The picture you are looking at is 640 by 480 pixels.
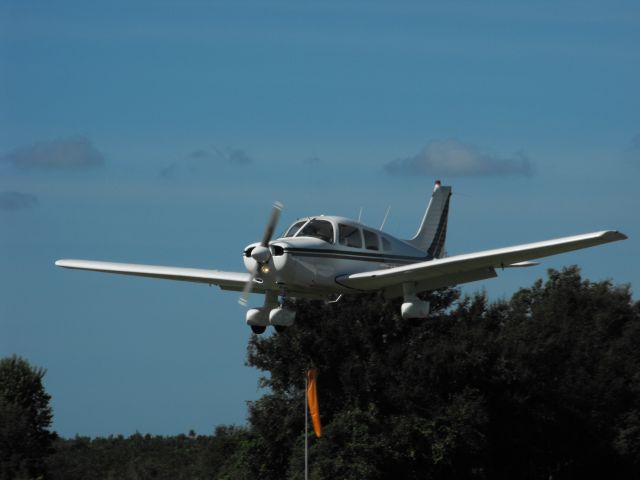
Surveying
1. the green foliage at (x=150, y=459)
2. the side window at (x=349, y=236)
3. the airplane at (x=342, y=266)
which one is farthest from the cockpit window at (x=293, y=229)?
the green foliage at (x=150, y=459)

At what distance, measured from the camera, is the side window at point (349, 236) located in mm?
26969

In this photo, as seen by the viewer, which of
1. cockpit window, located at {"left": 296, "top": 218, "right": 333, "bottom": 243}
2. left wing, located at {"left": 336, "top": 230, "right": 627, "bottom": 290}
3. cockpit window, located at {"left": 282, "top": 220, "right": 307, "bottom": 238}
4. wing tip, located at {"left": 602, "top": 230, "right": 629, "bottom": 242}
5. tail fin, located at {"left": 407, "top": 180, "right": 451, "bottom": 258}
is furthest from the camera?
tail fin, located at {"left": 407, "top": 180, "right": 451, "bottom": 258}

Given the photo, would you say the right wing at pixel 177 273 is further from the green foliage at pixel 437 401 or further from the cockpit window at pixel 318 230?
the green foliage at pixel 437 401

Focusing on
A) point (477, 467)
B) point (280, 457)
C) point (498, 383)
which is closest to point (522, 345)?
point (498, 383)

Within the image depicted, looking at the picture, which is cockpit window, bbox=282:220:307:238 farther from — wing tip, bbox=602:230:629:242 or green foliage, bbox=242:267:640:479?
green foliage, bbox=242:267:640:479

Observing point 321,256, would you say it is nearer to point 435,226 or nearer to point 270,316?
point 270,316

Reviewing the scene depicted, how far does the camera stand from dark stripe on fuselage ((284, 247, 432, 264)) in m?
25.9

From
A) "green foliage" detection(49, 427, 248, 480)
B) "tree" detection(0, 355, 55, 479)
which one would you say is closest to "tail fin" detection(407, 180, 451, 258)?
"green foliage" detection(49, 427, 248, 480)

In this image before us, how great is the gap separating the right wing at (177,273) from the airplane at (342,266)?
3cm

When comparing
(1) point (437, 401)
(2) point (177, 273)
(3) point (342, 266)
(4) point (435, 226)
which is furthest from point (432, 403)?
(3) point (342, 266)

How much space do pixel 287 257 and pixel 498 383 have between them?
91.0 ft

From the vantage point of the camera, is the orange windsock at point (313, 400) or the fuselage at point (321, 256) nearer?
the fuselage at point (321, 256)

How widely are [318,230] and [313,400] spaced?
23726 millimetres

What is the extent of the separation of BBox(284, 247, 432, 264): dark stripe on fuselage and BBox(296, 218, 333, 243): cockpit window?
363 millimetres
